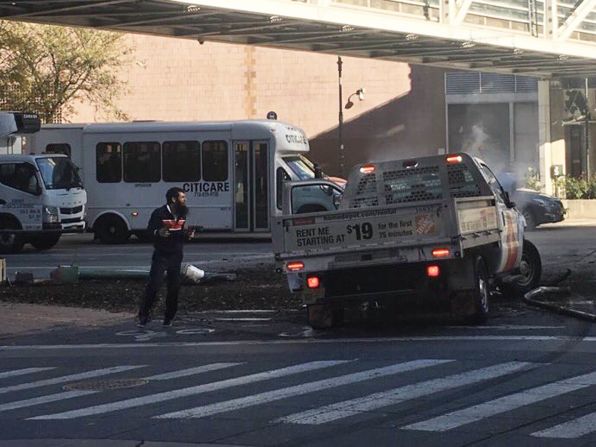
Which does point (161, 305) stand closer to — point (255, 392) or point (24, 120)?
point (255, 392)

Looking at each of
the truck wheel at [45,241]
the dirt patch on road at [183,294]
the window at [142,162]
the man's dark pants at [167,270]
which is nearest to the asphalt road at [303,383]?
the man's dark pants at [167,270]

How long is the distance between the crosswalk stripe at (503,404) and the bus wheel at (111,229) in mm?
23079

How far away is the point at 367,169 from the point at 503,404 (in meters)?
7.35

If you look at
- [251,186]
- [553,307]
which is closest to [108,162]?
[251,186]

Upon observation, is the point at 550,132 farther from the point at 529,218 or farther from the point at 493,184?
the point at 493,184

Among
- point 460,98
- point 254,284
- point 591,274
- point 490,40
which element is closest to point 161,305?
point 254,284

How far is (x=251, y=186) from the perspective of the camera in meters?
32.2

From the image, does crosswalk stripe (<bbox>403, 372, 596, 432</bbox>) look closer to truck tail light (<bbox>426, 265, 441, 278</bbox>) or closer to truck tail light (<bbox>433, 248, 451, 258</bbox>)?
truck tail light (<bbox>433, 248, 451, 258</bbox>)

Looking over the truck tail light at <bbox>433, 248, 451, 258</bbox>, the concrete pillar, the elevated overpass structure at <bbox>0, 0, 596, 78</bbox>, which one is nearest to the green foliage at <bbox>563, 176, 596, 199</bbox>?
the concrete pillar

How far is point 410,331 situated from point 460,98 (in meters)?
38.0

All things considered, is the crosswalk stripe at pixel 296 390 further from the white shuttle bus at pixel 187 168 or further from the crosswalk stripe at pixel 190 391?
the white shuttle bus at pixel 187 168

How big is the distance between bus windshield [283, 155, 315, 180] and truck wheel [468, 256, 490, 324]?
57.0ft

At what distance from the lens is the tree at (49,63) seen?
41781mm

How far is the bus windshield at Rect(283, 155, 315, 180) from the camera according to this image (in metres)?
32.2
